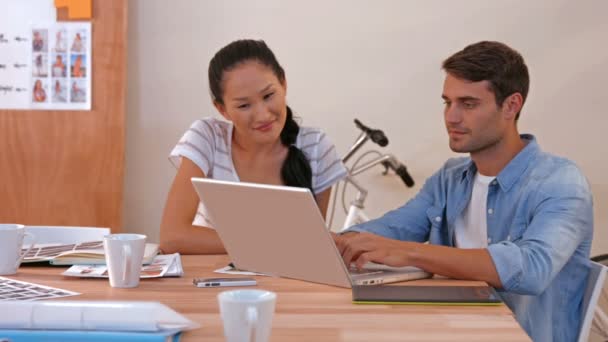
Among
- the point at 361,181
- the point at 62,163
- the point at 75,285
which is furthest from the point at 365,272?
the point at 62,163

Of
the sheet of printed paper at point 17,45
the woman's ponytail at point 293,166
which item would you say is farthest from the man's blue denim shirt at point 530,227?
the sheet of printed paper at point 17,45

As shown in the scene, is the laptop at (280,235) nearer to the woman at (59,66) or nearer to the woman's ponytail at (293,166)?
the woman's ponytail at (293,166)

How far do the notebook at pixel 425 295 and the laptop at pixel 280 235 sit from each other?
0.21 ft

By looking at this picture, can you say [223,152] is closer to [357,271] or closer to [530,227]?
[357,271]

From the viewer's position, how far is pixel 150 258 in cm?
170

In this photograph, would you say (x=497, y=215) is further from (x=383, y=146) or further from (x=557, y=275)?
(x=383, y=146)

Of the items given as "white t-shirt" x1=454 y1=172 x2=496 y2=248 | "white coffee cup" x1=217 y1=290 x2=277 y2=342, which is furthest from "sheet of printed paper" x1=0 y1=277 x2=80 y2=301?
"white t-shirt" x1=454 y1=172 x2=496 y2=248

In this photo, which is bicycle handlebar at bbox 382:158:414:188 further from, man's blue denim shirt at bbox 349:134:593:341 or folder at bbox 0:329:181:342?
folder at bbox 0:329:181:342

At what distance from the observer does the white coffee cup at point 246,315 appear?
0.98 metres

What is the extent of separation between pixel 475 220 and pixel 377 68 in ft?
4.57

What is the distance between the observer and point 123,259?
1456 mm

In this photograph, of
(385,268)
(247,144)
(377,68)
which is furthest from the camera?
(377,68)

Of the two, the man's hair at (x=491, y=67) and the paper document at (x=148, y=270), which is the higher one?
the man's hair at (x=491, y=67)

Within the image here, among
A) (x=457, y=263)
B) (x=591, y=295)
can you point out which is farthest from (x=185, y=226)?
(x=591, y=295)
